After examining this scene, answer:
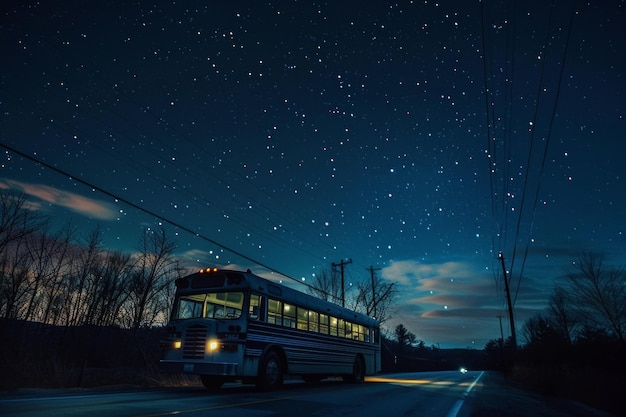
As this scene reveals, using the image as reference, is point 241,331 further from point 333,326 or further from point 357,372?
point 357,372

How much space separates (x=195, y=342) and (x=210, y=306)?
1.10m

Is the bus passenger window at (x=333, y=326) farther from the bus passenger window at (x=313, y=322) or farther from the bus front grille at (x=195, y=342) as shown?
the bus front grille at (x=195, y=342)

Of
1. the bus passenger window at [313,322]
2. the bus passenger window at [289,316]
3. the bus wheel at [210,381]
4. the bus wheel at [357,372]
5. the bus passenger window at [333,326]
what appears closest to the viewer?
the bus wheel at [210,381]

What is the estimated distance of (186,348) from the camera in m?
9.55

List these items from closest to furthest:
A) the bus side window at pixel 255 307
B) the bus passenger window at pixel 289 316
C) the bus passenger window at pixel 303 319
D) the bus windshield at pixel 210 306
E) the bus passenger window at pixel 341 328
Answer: the bus side window at pixel 255 307, the bus windshield at pixel 210 306, the bus passenger window at pixel 289 316, the bus passenger window at pixel 303 319, the bus passenger window at pixel 341 328

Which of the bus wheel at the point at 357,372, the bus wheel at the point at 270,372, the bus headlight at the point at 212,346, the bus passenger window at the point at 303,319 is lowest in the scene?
A: the bus wheel at the point at 357,372

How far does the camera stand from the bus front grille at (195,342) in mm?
9383

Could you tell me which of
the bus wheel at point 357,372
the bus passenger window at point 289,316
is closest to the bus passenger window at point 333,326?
the bus wheel at point 357,372

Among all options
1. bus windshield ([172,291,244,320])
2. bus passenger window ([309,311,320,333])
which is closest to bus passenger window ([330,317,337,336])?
bus passenger window ([309,311,320,333])

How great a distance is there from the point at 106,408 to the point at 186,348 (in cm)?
400

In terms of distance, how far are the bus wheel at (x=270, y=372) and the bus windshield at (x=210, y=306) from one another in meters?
1.60

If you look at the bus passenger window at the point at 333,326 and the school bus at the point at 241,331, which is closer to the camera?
the school bus at the point at 241,331

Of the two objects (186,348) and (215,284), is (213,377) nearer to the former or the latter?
(186,348)

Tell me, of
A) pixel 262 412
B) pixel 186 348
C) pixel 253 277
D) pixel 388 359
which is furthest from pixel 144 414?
pixel 388 359
